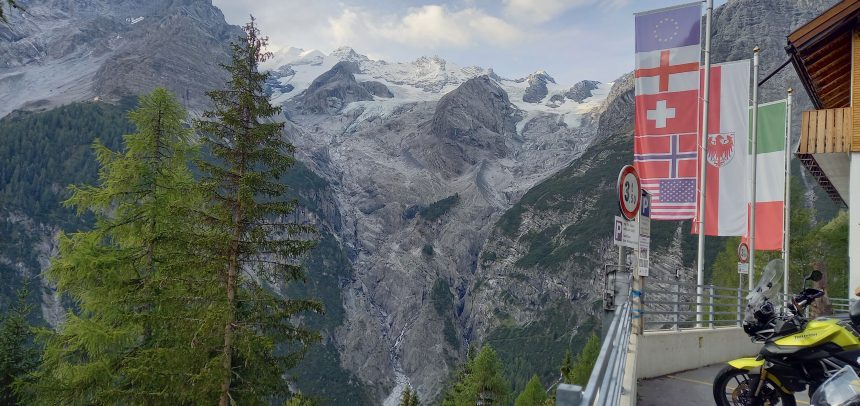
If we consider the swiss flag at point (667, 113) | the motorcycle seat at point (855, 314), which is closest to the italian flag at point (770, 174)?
the swiss flag at point (667, 113)

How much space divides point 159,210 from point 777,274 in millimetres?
14095

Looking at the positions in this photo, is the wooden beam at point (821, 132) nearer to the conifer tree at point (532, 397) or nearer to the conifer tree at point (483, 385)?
the conifer tree at point (483, 385)

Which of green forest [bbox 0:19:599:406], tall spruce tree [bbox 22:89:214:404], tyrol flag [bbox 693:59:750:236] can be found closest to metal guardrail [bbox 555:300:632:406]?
green forest [bbox 0:19:599:406]

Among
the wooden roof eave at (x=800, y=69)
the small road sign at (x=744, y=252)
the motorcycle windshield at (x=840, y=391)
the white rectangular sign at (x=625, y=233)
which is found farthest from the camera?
the small road sign at (x=744, y=252)

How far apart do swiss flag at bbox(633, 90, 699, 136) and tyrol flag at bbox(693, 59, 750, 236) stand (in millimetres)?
1419

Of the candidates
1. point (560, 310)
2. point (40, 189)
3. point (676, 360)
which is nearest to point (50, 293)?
point (40, 189)

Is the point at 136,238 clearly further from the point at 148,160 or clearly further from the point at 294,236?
the point at 294,236

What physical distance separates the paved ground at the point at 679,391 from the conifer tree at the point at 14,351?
673 inches

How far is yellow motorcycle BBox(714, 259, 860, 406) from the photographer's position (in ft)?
21.6

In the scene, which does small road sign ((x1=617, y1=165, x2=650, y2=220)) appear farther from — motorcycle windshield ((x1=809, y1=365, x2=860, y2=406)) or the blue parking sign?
motorcycle windshield ((x1=809, y1=365, x2=860, y2=406))

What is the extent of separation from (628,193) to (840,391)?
5.09 metres

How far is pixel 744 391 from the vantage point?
759cm

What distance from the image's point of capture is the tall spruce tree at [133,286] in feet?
43.7

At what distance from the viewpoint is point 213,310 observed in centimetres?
1378
